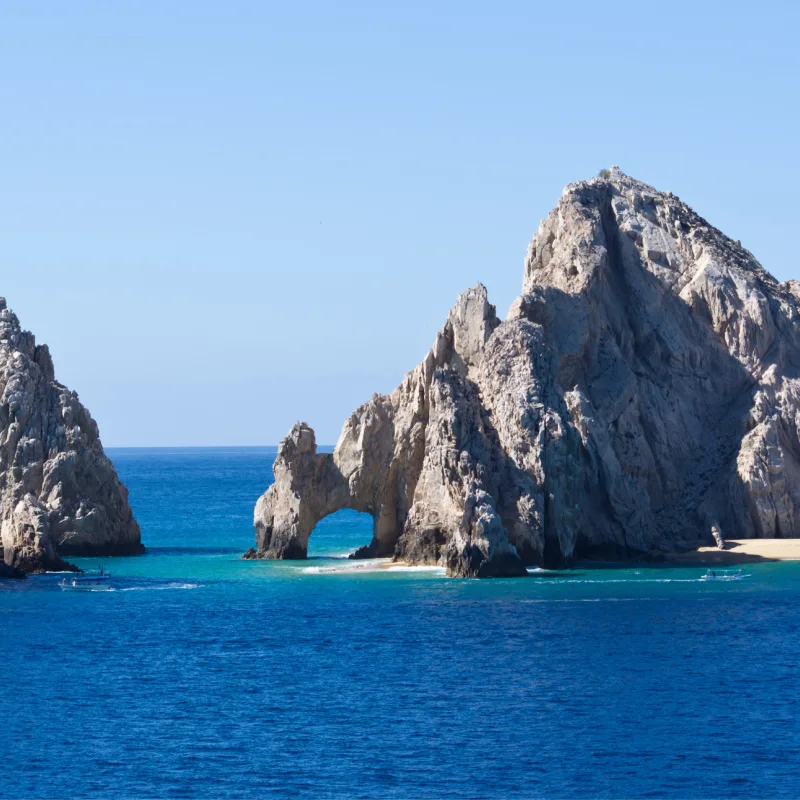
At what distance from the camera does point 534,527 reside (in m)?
107

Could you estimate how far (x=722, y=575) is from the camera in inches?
4166

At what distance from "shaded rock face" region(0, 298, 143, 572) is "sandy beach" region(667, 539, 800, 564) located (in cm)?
4269

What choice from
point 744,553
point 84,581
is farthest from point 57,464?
point 744,553

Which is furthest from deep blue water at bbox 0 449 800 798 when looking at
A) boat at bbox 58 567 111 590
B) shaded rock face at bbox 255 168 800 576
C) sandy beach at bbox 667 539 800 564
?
shaded rock face at bbox 255 168 800 576

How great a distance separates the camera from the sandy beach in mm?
112562

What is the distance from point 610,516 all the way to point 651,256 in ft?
77.8

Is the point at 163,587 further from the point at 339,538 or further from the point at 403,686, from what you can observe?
the point at 339,538

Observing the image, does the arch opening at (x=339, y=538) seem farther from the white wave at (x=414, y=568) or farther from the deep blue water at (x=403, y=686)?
the deep blue water at (x=403, y=686)

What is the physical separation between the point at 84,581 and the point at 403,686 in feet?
136

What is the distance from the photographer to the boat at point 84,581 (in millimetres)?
107812

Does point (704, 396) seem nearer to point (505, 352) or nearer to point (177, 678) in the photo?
point (505, 352)

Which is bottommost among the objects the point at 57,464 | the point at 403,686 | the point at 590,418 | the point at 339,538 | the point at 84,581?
the point at 403,686

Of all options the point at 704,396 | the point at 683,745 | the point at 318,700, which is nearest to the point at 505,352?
the point at 704,396

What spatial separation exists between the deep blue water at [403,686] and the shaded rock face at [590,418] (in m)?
5.49
